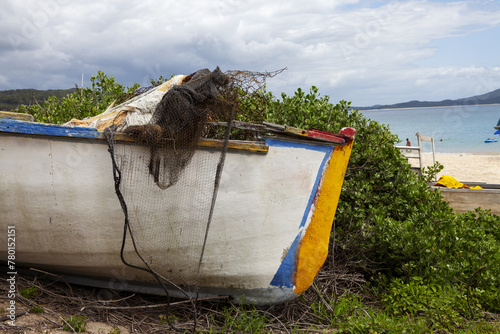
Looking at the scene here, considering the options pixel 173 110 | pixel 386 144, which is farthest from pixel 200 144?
pixel 386 144

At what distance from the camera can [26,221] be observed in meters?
3.31

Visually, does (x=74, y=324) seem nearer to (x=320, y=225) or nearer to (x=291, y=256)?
(x=291, y=256)

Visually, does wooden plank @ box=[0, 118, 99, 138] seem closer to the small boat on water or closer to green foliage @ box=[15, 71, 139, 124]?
the small boat on water

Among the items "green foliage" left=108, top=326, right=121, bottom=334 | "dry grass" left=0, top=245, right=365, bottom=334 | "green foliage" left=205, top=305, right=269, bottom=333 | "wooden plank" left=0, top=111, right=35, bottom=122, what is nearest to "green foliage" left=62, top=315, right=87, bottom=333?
"dry grass" left=0, top=245, right=365, bottom=334

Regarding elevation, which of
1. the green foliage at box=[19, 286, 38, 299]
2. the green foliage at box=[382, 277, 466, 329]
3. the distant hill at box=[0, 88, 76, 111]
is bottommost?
the green foliage at box=[382, 277, 466, 329]

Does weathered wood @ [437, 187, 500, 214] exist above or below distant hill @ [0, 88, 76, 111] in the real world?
below

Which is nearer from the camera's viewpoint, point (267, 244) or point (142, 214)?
point (142, 214)

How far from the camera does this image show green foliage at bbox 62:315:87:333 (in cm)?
292

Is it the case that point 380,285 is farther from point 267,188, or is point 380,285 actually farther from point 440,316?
point 267,188

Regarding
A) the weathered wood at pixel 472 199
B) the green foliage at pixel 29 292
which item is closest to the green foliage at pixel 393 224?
the weathered wood at pixel 472 199

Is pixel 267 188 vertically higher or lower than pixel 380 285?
higher

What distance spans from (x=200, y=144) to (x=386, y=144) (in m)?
3.15

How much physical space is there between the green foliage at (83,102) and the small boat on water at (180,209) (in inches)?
98.6

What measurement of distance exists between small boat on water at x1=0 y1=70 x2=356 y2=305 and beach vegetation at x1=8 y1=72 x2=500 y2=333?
0.48 m
